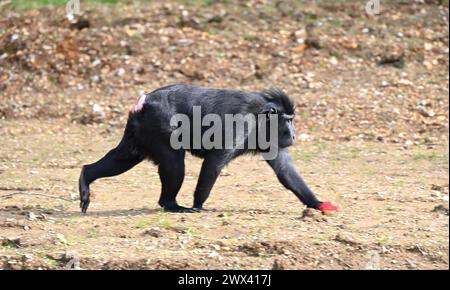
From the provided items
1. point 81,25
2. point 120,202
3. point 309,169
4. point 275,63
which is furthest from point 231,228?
point 81,25

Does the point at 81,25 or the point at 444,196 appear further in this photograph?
the point at 81,25

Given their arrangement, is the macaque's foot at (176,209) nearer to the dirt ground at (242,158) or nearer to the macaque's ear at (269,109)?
the dirt ground at (242,158)

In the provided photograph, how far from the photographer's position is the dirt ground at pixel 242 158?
8.07 metres

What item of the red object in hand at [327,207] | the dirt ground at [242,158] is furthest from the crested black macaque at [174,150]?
the dirt ground at [242,158]

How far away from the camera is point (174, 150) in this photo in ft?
30.4

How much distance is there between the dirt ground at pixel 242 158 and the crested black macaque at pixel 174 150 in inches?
9.8

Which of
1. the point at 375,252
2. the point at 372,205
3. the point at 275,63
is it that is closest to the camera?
the point at 375,252

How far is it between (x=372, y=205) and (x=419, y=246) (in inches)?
69.9

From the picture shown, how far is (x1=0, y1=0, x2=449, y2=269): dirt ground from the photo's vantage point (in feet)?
26.5

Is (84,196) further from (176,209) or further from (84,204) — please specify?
(176,209)

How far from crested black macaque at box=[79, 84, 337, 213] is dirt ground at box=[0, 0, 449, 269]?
9.8 inches

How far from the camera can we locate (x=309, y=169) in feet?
39.4

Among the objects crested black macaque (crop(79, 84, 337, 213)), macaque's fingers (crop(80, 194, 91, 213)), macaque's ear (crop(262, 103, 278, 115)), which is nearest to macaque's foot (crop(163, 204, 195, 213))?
crested black macaque (crop(79, 84, 337, 213))

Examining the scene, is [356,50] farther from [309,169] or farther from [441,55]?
[309,169]
